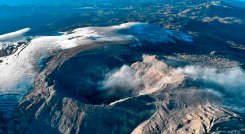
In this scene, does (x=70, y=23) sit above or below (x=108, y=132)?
below

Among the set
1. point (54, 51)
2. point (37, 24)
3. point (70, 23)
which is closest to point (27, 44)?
point (54, 51)

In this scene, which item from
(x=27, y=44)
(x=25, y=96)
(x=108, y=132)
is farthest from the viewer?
(x=27, y=44)

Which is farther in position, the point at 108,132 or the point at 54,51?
the point at 54,51

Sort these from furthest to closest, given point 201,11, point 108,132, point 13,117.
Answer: point 201,11, point 13,117, point 108,132

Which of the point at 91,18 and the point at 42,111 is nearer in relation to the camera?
the point at 42,111

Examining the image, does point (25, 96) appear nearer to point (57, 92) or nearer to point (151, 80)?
point (57, 92)

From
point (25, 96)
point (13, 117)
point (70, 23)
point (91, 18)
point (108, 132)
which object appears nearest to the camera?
point (108, 132)

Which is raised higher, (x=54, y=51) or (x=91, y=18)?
(x=54, y=51)

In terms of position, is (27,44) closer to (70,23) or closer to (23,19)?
(70,23)

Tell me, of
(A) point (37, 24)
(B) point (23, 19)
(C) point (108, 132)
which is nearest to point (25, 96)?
(C) point (108, 132)
